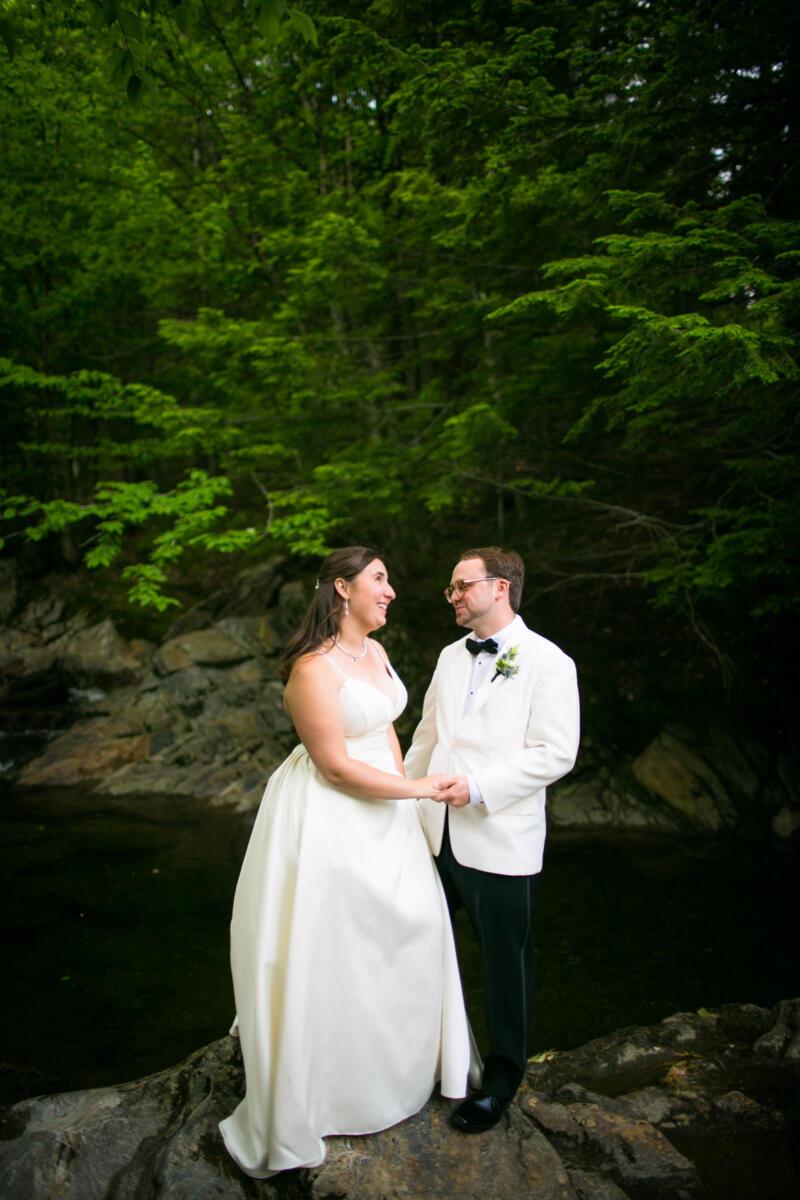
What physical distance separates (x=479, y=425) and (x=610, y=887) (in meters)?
4.84

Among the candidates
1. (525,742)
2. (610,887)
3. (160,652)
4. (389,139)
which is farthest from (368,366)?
(525,742)

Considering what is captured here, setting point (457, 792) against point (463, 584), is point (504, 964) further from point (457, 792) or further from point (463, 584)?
point (463, 584)

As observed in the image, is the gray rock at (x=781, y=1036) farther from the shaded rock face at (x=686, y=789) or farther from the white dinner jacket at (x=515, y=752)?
the shaded rock face at (x=686, y=789)

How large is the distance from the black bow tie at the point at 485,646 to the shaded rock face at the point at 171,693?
737 cm

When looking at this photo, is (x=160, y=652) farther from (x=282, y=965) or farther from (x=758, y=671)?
(x=282, y=965)

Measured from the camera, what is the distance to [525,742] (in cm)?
310

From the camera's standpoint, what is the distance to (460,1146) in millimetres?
2859

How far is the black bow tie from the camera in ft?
10.4

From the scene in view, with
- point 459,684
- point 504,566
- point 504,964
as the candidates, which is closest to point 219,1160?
point 504,964

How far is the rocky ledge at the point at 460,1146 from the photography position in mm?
2721

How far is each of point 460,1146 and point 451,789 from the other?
1242mm

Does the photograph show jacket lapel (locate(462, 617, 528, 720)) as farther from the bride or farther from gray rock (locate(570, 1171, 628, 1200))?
gray rock (locate(570, 1171, 628, 1200))

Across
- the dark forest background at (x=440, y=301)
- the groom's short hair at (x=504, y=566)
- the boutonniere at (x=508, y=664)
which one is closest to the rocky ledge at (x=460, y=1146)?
the boutonniere at (x=508, y=664)

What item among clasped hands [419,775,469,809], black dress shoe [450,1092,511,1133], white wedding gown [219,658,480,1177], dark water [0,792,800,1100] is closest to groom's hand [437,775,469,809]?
clasped hands [419,775,469,809]
